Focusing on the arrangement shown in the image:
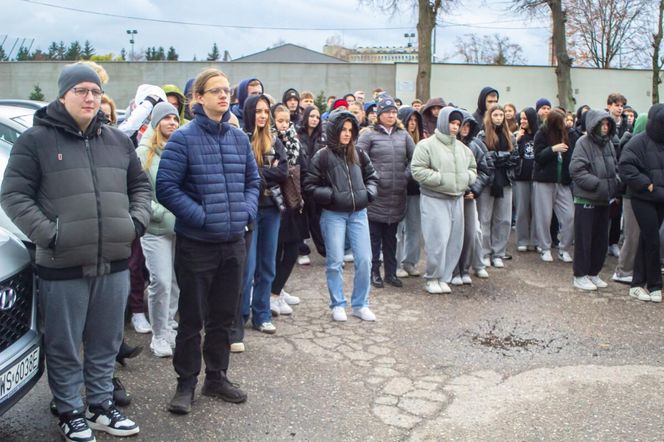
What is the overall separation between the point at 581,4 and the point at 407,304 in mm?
35383

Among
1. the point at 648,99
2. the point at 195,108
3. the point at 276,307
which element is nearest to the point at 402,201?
the point at 276,307

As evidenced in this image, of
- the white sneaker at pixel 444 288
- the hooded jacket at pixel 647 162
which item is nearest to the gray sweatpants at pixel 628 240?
the hooded jacket at pixel 647 162

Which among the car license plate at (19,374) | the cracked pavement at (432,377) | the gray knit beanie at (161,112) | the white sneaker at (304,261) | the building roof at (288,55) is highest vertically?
the building roof at (288,55)

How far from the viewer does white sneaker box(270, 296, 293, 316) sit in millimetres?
6746

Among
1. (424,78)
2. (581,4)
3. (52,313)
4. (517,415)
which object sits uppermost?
(581,4)

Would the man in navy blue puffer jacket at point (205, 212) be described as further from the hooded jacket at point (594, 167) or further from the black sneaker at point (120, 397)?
the hooded jacket at point (594, 167)

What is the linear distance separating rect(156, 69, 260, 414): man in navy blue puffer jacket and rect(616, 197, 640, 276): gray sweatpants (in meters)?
5.10

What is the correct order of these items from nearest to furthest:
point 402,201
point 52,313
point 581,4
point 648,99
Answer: point 52,313
point 402,201
point 648,99
point 581,4

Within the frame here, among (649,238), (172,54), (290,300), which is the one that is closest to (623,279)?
(649,238)

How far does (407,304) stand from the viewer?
7.27m

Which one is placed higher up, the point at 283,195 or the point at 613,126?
the point at 613,126

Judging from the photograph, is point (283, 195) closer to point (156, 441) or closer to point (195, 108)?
point (195, 108)

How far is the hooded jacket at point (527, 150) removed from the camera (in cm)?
970

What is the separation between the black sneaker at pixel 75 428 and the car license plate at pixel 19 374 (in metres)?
0.32
